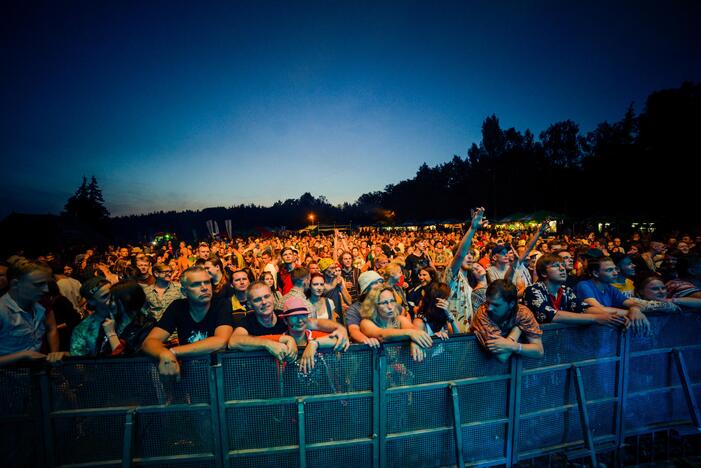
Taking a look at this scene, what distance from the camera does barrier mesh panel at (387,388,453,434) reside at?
8.73 feet

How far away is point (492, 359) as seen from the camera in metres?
2.76

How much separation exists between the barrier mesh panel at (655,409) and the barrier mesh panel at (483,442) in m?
1.55

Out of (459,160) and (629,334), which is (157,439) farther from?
(459,160)

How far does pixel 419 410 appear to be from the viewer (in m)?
2.70

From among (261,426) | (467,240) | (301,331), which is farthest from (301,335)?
(467,240)

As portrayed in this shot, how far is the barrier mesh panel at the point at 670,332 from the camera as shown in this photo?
10.2ft

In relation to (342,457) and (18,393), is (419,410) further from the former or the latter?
(18,393)

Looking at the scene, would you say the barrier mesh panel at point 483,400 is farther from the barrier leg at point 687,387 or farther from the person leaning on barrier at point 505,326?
the barrier leg at point 687,387

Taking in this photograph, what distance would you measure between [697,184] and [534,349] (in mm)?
33856

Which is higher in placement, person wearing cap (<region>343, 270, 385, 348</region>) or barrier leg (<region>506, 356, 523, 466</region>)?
person wearing cap (<region>343, 270, 385, 348</region>)

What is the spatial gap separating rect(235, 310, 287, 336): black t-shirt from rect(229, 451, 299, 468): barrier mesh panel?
103 cm

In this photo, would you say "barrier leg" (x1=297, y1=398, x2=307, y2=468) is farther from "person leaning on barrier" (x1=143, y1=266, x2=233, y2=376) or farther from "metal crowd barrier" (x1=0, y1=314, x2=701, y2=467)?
"person leaning on barrier" (x1=143, y1=266, x2=233, y2=376)

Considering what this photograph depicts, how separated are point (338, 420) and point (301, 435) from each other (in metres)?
0.34

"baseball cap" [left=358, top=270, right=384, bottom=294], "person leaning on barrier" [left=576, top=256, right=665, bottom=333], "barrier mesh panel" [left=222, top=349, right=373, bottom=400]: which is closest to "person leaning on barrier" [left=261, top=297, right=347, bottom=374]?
"barrier mesh panel" [left=222, top=349, right=373, bottom=400]
